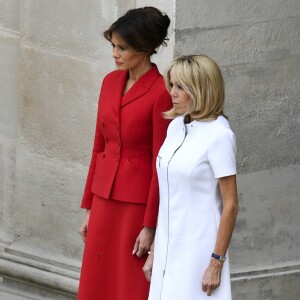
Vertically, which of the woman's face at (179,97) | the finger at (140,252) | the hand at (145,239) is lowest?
the finger at (140,252)

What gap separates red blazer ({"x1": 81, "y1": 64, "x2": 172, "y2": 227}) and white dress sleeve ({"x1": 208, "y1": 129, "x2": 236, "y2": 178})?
0.43 metres

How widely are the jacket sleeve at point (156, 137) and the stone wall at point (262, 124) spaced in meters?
1.04

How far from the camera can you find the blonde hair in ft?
16.9

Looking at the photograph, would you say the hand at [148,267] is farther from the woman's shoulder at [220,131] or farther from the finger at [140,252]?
the woman's shoulder at [220,131]

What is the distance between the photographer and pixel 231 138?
16.9 feet

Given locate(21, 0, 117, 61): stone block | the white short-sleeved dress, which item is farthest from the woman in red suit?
locate(21, 0, 117, 61): stone block

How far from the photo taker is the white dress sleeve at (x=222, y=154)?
5.10 m

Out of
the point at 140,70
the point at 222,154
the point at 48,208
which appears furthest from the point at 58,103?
the point at 222,154

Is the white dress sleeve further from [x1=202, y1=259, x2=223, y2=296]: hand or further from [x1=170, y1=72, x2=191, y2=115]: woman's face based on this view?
[x1=202, y1=259, x2=223, y2=296]: hand

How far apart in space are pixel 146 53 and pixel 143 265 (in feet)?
3.11

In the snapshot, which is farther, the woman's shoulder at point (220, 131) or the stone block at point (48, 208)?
the stone block at point (48, 208)

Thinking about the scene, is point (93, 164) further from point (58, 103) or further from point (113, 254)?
point (58, 103)

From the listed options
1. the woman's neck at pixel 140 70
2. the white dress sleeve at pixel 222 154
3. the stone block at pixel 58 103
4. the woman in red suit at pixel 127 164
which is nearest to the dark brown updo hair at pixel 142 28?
the woman in red suit at pixel 127 164

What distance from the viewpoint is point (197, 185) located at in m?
5.18
